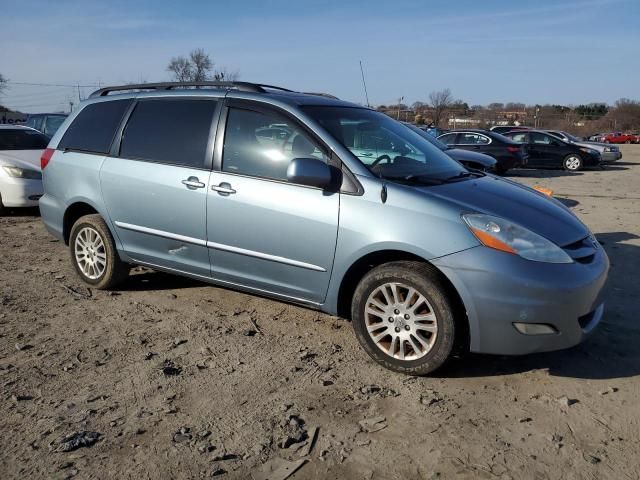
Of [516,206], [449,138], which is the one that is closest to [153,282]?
[516,206]

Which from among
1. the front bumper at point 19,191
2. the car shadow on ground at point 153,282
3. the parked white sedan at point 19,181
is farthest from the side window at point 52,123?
the car shadow on ground at point 153,282

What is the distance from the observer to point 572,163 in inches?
787

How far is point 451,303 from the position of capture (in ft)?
11.1

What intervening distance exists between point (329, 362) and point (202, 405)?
3.09 ft

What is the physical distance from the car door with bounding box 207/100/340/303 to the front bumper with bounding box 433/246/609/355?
2.81 feet

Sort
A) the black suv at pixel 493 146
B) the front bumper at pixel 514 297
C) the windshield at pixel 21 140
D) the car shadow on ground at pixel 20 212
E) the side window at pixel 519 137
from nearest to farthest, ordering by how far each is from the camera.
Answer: the front bumper at pixel 514 297 → the car shadow on ground at pixel 20 212 → the windshield at pixel 21 140 → the black suv at pixel 493 146 → the side window at pixel 519 137

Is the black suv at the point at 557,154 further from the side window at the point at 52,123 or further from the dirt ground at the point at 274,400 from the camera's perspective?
the dirt ground at the point at 274,400

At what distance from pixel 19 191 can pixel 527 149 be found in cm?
1676

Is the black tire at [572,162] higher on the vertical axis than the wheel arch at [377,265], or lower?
lower

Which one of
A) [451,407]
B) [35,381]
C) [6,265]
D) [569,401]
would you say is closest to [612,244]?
[569,401]

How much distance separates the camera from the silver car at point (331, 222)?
3.32 meters

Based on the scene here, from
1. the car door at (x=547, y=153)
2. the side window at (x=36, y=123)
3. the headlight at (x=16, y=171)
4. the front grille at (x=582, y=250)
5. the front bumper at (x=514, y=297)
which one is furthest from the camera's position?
the car door at (x=547, y=153)

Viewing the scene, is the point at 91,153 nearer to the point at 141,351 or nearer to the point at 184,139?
the point at 184,139

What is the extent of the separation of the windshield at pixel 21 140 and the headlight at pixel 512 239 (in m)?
8.91
